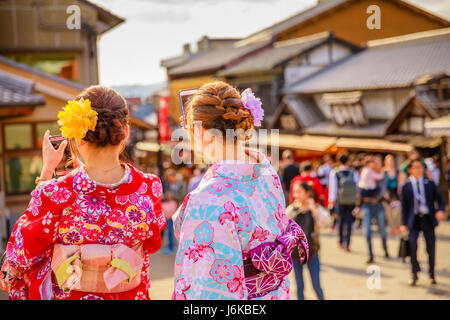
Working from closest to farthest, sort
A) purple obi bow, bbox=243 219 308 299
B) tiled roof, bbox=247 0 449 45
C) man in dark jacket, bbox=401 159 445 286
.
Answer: purple obi bow, bbox=243 219 308 299 < man in dark jacket, bbox=401 159 445 286 < tiled roof, bbox=247 0 449 45

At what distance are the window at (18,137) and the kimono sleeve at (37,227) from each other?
9797 mm

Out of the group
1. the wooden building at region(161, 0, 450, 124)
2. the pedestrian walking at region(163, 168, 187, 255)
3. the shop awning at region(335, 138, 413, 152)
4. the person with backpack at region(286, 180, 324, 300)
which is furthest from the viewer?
the wooden building at region(161, 0, 450, 124)

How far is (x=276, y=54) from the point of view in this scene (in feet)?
86.3

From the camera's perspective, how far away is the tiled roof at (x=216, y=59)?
29.2 m

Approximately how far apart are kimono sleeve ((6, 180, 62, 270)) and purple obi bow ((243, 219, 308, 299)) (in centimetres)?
86

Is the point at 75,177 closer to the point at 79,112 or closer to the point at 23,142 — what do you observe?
the point at 79,112

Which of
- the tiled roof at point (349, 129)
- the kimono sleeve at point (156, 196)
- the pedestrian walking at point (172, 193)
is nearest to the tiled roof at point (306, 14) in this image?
the tiled roof at point (349, 129)

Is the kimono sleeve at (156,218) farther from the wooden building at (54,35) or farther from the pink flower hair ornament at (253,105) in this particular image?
the wooden building at (54,35)

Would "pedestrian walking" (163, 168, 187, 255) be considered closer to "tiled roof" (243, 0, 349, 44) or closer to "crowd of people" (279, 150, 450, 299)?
"crowd of people" (279, 150, 450, 299)

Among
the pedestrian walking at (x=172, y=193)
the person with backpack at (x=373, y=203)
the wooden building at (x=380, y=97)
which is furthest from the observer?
the wooden building at (x=380, y=97)

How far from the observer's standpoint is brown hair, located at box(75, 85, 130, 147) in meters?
2.21

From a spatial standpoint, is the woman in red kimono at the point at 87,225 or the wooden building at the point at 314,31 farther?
the wooden building at the point at 314,31
